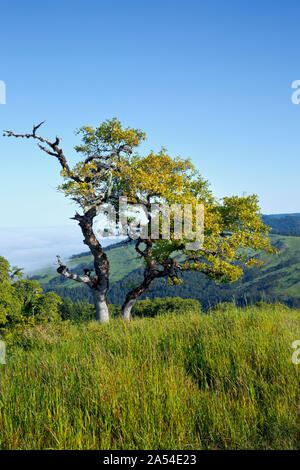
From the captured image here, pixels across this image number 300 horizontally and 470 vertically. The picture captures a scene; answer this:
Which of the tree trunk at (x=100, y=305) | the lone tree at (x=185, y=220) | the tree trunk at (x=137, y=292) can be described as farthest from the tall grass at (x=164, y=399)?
the tree trunk at (x=137, y=292)

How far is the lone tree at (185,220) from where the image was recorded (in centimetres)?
2005

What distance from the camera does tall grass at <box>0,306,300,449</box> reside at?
13.2 ft

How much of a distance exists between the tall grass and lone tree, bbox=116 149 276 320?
1270 cm

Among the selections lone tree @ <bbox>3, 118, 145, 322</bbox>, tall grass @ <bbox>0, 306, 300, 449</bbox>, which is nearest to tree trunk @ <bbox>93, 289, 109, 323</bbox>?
lone tree @ <bbox>3, 118, 145, 322</bbox>

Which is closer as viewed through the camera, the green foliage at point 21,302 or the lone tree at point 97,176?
the lone tree at point 97,176

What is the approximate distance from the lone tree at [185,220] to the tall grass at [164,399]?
500 inches

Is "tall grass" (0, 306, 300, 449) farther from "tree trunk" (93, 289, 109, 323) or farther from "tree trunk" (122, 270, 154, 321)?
"tree trunk" (122, 270, 154, 321)

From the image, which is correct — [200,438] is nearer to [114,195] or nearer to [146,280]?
[114,195]

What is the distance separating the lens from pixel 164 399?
4.64 m

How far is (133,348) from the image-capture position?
6.85 metres

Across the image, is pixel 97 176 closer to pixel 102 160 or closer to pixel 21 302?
pixel 102 160

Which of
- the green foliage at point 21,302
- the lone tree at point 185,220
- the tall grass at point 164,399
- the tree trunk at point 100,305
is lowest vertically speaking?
the green foliage at point 21,302

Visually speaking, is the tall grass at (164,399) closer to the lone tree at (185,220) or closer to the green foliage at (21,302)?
the lone tree at (185,220)

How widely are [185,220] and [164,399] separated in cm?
1557
